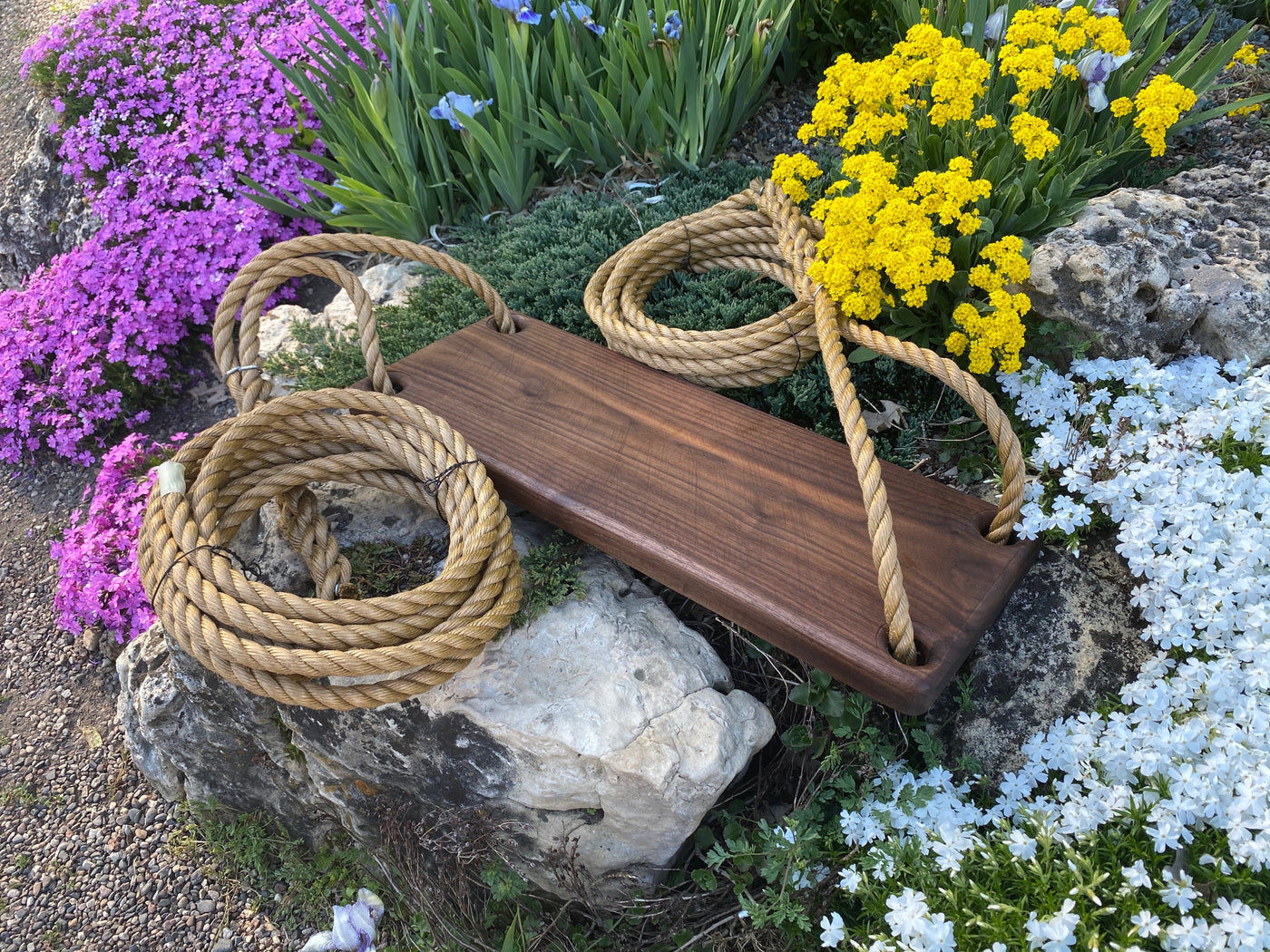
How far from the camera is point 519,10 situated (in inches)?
120

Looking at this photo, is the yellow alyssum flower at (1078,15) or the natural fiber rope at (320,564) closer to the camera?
the natural fiber rope at (320,564)

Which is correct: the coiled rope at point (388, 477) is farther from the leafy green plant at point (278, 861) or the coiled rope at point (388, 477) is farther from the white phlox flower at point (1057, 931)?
the leafy green plant at point (278, 861)

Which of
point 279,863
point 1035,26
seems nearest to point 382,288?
point 279,863

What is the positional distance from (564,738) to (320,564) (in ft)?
2.40

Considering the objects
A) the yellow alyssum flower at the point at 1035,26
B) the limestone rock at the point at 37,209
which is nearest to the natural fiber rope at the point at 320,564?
the yellow alyssum flower at the point at 1035,26

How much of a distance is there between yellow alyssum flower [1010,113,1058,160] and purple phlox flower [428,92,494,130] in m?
1.81

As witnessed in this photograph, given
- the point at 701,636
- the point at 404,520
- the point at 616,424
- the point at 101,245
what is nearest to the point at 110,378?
the point at 101,245

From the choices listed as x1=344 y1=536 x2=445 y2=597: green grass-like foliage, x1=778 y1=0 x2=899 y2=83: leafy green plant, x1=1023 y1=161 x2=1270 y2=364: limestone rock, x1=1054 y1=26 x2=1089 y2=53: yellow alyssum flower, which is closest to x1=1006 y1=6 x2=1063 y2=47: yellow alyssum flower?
x1=1054 y1=26 x2=1089 y2=53: yellow alyssum flower

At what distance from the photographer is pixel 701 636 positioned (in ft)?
6.95

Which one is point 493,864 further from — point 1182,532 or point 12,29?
point 12,29

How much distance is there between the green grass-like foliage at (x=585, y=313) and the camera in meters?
2.37

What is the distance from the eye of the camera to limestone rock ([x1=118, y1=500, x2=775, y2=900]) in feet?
6.13

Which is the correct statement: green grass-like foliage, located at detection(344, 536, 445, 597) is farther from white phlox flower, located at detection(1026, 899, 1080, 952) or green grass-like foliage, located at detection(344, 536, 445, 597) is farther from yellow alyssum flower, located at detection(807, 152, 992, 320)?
white phlox flower, located at detection(1026, 899, 1080, 952)

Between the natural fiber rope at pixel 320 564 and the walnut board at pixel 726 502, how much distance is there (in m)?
0.22
